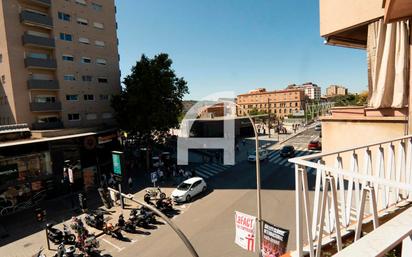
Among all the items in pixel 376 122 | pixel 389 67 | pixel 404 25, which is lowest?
pixel 376 122

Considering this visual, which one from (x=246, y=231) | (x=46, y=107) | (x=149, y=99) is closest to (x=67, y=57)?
(x=46, y=107)

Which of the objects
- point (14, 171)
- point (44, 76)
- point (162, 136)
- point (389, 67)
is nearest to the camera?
point (389, 67)

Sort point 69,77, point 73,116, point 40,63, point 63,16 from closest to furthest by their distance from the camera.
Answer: point 40,63 → point 63,16 → point 69,77 → point 73,116

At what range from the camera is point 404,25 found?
703 cm

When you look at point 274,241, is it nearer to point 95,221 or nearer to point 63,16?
point 95,221

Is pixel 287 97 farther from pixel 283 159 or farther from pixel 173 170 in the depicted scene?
pixel 173 170

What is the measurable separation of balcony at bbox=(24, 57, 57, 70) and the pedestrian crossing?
19.0 m

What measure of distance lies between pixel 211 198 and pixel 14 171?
15.1 metres

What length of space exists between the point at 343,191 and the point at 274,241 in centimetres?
407

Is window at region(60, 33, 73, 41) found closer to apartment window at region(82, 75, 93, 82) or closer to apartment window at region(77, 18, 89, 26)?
apartment window at region(77, 18, 89, 26)

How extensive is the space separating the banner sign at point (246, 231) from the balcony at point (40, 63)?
26723 mm

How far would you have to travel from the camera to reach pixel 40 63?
27641mm

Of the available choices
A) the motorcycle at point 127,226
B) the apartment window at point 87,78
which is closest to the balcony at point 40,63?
the apartment window at point 87,78

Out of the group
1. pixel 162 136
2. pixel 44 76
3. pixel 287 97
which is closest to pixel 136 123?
pixel 162 136
